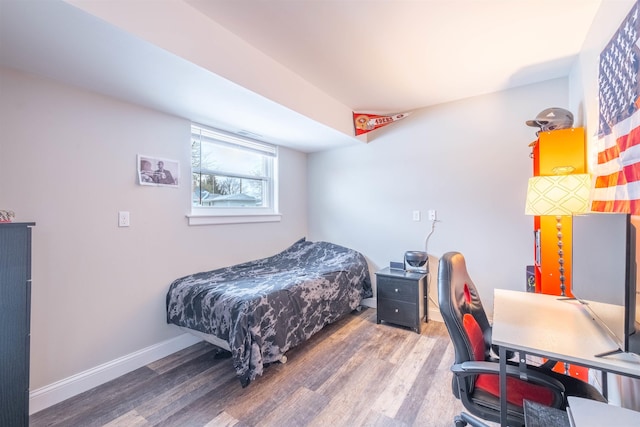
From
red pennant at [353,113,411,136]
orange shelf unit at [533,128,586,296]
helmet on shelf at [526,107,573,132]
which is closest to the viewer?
orange shelf unit at [533,128,586,296]

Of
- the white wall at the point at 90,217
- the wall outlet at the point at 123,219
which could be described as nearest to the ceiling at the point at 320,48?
the white wall at the point at 90,217

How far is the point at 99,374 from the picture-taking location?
6.44 feet

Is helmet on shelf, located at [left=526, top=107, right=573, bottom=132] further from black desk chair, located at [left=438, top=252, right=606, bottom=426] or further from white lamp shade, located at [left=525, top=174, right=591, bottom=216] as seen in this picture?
black desk chair, located at [left=438, top=252, right=606, bottom=426]

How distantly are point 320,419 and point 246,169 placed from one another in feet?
8.52

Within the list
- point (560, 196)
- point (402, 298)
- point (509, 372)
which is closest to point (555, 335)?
point (509, 372)

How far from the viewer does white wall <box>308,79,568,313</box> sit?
2.60 metres

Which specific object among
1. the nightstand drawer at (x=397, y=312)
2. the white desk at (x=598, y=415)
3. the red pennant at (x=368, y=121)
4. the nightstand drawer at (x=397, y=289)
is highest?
the red pennant at (x=368, y=121)

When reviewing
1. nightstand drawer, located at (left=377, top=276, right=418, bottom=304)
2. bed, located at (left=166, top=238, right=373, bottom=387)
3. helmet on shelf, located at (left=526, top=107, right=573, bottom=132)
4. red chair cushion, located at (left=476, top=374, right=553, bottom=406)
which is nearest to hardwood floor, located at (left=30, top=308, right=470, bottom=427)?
bed, located at (left=166, top=238, right=373, bottom=387)

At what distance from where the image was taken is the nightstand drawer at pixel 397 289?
8.97 ft

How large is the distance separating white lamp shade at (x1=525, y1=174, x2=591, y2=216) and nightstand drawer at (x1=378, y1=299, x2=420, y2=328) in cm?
147

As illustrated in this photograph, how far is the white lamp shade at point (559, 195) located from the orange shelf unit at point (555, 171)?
27 cm

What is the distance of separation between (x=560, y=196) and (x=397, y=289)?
1.61 metres

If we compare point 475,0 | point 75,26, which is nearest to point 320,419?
point 75,26

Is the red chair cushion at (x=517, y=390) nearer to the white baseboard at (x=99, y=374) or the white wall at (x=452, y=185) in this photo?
the white wall at (x=452, y=185)
